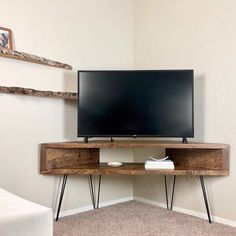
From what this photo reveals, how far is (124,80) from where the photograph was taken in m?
2.76

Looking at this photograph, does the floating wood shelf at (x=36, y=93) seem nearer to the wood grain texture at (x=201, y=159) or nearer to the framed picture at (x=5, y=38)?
the framed picture at (x=5, y=38)

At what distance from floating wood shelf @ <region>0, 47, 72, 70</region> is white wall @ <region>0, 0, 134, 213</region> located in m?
0.06

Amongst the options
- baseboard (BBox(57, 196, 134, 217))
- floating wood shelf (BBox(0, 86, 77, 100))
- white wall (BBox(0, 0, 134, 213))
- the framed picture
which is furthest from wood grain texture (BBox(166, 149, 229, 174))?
the framed picture

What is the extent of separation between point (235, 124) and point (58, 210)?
1.74 m

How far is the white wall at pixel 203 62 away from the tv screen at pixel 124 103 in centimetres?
38

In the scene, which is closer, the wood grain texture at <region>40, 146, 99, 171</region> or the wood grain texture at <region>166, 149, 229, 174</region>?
the wood grain texture at <region>166, 149, 229, 174</region>

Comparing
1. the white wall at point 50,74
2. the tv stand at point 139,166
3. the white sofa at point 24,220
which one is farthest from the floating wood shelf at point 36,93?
the white sofa at point 24,220

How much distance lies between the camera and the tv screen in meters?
2.71

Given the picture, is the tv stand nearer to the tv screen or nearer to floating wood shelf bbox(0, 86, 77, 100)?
the tv screen

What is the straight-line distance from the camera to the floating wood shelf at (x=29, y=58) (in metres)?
2.39

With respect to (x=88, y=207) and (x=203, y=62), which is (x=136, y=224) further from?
(x=203, y=62)

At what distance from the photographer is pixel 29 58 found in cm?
256

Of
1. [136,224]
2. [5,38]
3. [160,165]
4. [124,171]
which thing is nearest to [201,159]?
[160,165]

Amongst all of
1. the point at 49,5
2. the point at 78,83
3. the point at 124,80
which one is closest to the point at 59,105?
the point at 78,83
